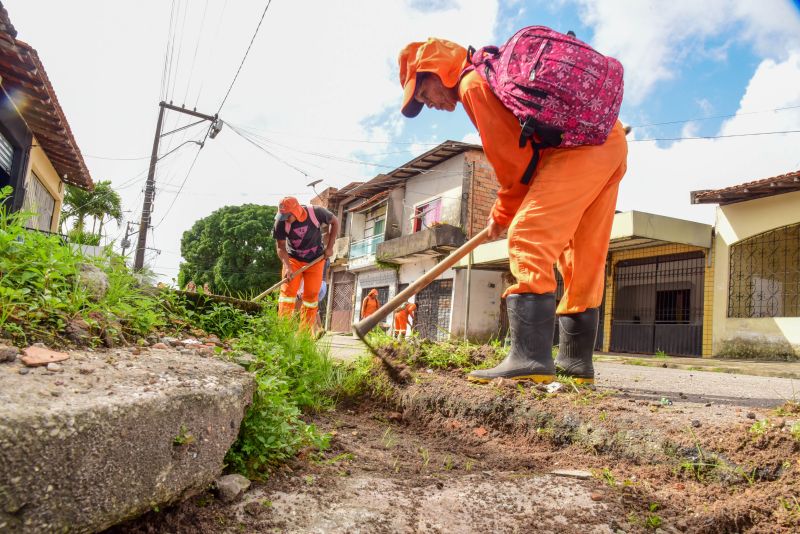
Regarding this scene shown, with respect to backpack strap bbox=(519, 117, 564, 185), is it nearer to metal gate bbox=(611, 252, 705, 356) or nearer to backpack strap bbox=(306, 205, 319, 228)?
backpack strap bbox=(306, 205, 319, 228)

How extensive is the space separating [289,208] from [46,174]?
8663 mm

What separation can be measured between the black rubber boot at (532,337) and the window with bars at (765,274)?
10046 mm

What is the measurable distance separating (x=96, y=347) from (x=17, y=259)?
1.37ft

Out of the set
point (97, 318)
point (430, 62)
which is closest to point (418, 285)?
point (430, 62)

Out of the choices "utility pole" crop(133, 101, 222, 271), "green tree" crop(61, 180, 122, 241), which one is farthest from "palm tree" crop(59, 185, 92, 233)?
"utility pole" crop(133, 101, 222, 271)

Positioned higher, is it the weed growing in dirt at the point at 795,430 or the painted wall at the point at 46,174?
the painted wall at the point at 46,174

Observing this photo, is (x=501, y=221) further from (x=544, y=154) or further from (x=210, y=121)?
(x=210, y=121)

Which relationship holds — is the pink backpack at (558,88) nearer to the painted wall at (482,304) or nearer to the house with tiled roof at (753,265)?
the house with tiled roof at (753,265)

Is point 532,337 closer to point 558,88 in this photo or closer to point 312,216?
point 558,88

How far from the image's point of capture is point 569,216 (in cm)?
242

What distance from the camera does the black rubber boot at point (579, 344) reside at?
2.81m

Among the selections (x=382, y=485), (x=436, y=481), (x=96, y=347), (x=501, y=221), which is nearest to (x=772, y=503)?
(x=436, y=481)

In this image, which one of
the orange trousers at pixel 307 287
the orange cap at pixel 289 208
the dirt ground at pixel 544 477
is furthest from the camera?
the orange cap at pixel 289 208

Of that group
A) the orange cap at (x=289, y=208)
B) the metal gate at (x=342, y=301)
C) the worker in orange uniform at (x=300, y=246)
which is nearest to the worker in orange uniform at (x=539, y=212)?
the orange cap at (x=289, y=208)
